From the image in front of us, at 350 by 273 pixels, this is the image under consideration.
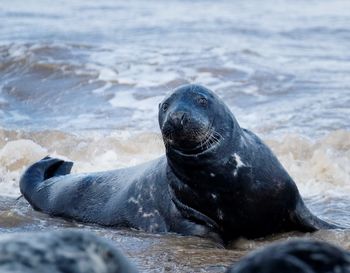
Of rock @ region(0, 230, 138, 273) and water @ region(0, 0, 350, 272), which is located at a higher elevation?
rock @ region(0, 230, 138, 273)

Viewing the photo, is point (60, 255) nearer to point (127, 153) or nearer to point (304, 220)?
point (304, 220)

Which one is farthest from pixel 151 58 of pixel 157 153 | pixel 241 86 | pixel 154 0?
pixel 154 0

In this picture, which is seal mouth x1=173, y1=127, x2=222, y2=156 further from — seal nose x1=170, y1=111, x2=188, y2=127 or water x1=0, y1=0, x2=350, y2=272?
water x1=0, y1=0, x2=350, y2=272

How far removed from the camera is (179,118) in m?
5.88

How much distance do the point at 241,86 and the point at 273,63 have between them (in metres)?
2.06

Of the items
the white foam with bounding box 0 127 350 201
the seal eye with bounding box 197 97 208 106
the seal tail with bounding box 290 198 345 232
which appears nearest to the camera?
the seal eye with bounding box 197 97 208 106

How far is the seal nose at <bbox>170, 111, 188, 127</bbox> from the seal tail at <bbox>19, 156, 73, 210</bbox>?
2335mm

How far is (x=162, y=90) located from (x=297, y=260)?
10.6 m

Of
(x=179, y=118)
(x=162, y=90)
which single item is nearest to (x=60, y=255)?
(x=179, y=118)

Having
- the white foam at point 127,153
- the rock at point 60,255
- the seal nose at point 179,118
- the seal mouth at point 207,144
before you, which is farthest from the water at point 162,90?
the rock at point 60,255

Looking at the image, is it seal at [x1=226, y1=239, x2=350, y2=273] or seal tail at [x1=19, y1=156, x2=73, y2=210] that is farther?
seal tail at [x1=19, y1=156, x2=73, y2=210]

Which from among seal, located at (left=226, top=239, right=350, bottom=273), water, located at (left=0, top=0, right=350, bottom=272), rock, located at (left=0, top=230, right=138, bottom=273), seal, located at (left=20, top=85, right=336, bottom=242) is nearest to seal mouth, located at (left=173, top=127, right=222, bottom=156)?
seal, located at (left=20, top=85, right=336, bottom=242)

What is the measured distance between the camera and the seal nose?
588cm

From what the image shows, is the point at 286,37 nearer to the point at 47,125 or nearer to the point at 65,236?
the point at 47,125
